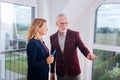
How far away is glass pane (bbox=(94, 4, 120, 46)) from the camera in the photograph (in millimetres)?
3508

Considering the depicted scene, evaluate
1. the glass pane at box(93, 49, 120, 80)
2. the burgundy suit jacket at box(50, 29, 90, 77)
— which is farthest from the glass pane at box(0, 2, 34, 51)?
the glass pane at box(93, 49, 120, 80)

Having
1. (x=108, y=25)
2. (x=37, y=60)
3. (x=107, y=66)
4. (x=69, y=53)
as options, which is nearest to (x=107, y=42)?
(x=108, y=25)

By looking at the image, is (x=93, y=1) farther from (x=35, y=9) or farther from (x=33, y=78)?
(x=33, y=78)

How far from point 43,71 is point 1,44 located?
3.27 ft

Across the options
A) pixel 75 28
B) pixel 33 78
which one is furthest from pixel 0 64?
pixel 75 28

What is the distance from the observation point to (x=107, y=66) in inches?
146

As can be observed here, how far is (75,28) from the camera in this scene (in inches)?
147

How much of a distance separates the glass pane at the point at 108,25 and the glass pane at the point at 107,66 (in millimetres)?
200

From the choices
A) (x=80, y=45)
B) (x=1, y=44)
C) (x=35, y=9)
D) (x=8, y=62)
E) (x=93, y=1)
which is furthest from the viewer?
(x=93, y=1)

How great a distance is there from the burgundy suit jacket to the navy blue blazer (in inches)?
12.0

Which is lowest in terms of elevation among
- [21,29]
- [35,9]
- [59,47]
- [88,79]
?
[88,79]

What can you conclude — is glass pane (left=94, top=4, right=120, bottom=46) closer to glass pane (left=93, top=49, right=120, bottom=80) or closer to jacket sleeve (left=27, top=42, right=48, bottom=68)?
glass pane (left=93, top=49, right=120, bottom=80)

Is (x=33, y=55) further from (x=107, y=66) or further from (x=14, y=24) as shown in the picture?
(x=107, y=66)

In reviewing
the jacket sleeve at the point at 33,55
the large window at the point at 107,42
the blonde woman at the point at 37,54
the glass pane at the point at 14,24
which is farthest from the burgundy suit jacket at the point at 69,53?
the large window at the point at 107,42
